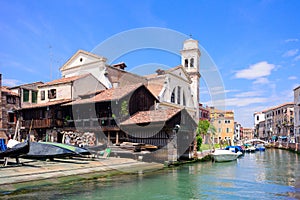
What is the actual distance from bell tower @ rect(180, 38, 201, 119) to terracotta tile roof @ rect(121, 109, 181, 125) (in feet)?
81.3

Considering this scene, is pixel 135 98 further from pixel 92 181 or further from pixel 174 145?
pixel 92 181

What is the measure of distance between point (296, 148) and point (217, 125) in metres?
26.0

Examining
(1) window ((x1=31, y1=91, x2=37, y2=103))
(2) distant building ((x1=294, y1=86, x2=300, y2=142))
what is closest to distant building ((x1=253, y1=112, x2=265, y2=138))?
(2) distant building ((x1=294, y1=86, x2=300, y2=142))

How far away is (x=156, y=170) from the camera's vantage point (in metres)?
20.3

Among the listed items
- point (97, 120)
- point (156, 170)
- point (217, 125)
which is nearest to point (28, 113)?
point (97, 120)

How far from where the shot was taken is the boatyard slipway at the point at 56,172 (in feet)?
41.2

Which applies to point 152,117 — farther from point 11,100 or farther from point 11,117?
point 11,100

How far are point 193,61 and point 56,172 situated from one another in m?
37.6

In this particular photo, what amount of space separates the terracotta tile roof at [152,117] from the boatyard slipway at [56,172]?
3.78m

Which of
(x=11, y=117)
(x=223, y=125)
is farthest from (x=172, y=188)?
(x=223, y=125)

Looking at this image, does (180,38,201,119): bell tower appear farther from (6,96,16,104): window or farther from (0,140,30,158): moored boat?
(0,140,30,158): moored boat

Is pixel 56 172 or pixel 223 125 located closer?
pixel 56 172

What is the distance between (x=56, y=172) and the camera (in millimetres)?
15078

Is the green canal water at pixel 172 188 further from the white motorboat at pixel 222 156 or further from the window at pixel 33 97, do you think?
the window at pixel 33 97
